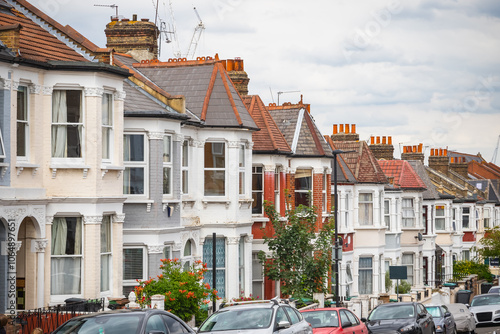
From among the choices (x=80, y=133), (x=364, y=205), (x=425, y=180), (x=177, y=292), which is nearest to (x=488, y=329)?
(x=364, y=205)

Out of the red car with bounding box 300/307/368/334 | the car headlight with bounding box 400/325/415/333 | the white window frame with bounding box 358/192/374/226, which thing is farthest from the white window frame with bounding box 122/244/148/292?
the white window frame with bounding box 358/192/374/226

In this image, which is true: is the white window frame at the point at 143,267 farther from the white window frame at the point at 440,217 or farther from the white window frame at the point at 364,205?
the white window frame at the point at 440,217

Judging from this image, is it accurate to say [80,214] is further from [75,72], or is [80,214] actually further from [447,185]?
[447,185]

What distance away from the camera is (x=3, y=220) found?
20188 millimetres

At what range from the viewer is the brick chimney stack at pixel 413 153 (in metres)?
60.1

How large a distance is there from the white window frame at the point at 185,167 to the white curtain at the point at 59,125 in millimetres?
6547

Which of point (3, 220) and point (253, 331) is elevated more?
point (3, 220)

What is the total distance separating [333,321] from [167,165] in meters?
7.98

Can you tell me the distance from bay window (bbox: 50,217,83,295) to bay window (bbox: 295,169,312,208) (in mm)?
15639

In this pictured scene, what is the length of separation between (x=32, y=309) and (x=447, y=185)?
46.5 meters

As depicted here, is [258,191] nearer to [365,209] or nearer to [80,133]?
[365,209]

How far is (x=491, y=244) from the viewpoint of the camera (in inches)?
2557

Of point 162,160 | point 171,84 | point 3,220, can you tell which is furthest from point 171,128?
point 3,220

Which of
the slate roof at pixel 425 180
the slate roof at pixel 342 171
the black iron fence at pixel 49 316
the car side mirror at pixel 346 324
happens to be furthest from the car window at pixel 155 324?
the slate roof at pixel 425 180
